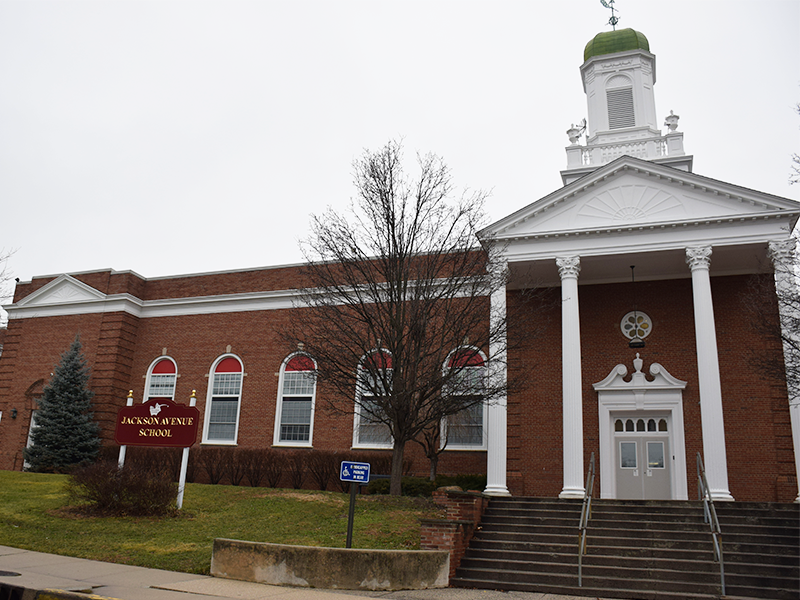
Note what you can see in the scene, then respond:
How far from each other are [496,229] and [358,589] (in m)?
12.9

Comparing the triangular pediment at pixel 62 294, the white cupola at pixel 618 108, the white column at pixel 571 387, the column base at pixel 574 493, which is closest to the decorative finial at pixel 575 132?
the white cupola at pixel 618 108

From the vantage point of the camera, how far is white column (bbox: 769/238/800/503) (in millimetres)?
15773

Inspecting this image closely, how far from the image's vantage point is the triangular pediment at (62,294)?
98.1 feet

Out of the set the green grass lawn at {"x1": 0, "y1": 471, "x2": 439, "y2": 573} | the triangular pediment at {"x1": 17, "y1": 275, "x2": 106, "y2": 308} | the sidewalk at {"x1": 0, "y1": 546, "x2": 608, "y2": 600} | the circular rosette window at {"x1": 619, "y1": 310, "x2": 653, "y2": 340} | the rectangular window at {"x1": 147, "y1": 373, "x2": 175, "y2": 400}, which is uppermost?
the triangular pediment at {"x1": 17, "y1": 275, "x2": 106, "y2": 308}

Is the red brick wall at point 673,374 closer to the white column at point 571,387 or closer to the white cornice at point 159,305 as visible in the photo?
the white column at point 571,387

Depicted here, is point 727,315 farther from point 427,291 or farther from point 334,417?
point 334,417

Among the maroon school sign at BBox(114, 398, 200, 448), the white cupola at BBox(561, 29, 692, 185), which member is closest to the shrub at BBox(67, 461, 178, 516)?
the maroon school sign at BBox(114, 398, 200, 448)

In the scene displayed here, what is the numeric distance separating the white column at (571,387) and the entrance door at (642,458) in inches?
118

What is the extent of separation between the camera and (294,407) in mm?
26719

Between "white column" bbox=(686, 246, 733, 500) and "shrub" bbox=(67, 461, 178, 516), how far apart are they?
13275 mm

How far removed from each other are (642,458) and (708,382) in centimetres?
403

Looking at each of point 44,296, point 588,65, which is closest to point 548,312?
point 588,65

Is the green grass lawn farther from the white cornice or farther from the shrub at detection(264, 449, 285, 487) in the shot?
the white cornice

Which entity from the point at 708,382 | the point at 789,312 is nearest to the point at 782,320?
the point at 789,312
